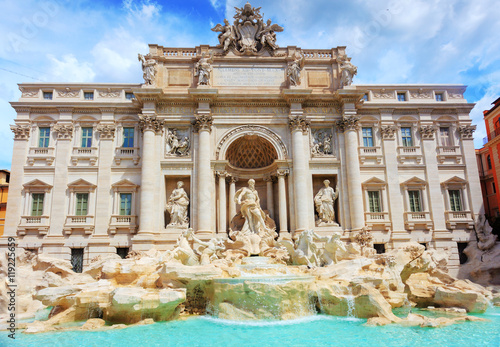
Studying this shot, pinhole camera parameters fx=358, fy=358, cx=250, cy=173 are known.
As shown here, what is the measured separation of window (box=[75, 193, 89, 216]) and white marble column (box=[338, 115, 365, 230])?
16.1 metres

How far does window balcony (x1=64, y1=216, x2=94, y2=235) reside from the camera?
21.1 meters

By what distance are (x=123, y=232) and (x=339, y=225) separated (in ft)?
42.8

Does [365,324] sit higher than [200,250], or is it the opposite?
[200,250]

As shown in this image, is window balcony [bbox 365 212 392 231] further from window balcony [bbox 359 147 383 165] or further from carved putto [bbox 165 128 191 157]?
carved putto [bbox 165 128 191 157]

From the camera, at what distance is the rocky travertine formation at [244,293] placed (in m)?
12.0

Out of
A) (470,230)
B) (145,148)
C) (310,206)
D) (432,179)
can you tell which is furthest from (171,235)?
(470,230)

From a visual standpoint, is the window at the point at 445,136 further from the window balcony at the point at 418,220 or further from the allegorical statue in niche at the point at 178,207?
the allegorical statue in niche at the point at 178,207

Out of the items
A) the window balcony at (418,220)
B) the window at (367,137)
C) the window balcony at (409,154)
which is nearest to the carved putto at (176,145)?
the window at (367,137)

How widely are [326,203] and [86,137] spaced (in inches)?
619

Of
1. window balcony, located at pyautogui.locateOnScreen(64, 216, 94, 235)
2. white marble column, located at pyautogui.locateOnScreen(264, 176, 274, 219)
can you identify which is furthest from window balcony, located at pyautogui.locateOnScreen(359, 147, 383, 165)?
window balcony, located at pyautogui.locateOnScreen(64, 216, 94, 235)

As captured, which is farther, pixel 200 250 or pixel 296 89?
pixel 296 89

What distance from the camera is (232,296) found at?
41.9ft

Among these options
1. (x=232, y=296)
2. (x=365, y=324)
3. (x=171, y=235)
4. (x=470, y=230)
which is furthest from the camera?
(x=470, y=230)

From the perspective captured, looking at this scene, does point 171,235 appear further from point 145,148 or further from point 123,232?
point 145,148
